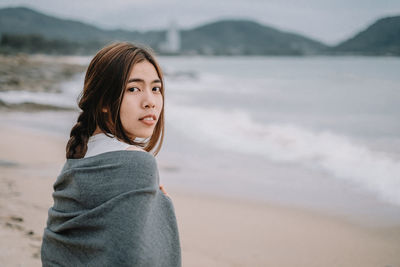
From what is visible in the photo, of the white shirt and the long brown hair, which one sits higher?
the long brown hair

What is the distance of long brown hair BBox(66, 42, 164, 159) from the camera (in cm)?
156

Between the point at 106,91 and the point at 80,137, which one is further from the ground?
the point at 106,91

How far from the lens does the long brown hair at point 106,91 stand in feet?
5.13

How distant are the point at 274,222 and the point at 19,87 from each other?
12260mm

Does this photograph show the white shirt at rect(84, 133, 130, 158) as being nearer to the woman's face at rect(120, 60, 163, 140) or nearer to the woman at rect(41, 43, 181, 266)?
the woman at rect(41, 43, 181, 266)

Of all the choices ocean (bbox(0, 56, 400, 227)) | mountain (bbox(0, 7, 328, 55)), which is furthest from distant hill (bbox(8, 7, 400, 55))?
ocean (bbox(0, 56, 400, 227))

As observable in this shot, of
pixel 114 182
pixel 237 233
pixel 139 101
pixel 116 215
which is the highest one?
pixel 139 101

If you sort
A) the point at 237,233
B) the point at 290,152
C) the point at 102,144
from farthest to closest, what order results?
the point at 290,152
the point at 237,233
the point at 102,144

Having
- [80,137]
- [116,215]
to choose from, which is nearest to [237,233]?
[80,137]

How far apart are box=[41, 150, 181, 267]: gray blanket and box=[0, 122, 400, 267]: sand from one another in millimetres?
1285

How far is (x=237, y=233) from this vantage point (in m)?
3.45

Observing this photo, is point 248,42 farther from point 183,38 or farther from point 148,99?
point 148,99

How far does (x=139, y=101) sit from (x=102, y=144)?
240mm

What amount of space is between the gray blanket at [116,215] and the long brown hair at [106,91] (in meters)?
0.20
